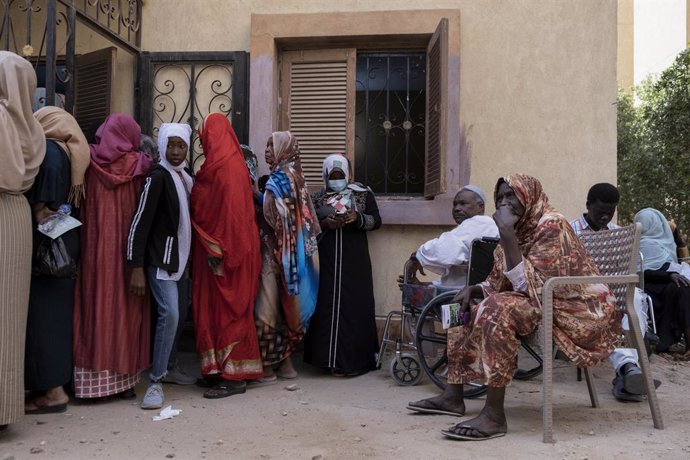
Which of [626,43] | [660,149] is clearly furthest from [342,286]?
[626,43]

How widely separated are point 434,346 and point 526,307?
1374 mm

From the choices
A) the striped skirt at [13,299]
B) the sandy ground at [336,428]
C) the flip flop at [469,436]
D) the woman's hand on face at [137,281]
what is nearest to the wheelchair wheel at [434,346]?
the sandy ground at [336,428]

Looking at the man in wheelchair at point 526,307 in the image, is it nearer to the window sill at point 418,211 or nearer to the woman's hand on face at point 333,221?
the woman's hand on face at point 333,221

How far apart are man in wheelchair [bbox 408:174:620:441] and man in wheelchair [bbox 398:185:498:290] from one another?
871 millimetres

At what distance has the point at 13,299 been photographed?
136 inches

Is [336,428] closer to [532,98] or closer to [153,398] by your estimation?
[153,398]

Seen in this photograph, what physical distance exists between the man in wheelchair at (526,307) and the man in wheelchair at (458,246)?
0.87 metres

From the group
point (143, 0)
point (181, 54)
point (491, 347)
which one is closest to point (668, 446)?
point (491, 347)

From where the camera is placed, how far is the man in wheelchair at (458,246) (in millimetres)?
4398

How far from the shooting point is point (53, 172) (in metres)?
A: 3.78

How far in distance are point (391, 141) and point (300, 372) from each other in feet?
7.12

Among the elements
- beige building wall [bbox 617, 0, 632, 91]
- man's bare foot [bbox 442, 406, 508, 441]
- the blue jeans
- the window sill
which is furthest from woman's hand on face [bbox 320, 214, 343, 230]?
beige building wall [bbox 617, 0, 632, 91]

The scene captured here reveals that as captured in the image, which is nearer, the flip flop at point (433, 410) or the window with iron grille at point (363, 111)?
the flip flop at point (433, 410)

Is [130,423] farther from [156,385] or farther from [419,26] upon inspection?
[419,26]
